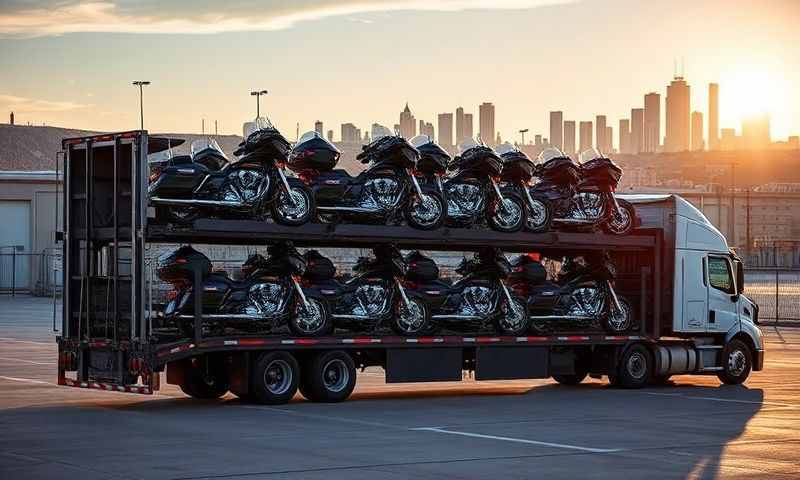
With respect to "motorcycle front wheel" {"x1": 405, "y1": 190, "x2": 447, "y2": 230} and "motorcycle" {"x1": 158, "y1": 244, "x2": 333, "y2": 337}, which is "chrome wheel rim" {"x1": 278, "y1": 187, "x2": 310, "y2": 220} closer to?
"motorcycle" {"x1": 158, "y1": 244, "x2": 333, "y2": 337}

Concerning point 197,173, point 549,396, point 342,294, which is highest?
point 197,173

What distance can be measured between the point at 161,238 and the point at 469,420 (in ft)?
16.7

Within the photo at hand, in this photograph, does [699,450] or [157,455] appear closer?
[157,455]

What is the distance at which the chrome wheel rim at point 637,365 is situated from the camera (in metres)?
27.6

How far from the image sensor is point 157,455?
16.4 metres

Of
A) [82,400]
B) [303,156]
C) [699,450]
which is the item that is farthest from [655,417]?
[82,400]

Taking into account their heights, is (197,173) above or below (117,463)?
above

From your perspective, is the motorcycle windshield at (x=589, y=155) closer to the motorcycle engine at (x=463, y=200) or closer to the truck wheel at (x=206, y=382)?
the motorcycle engine at (x=463, y=200)

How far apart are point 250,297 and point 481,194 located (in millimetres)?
4990

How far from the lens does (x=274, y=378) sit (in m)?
22.9

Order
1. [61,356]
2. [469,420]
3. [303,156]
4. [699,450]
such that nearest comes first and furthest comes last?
[699,450] → [469,420] → [61,356] → [303,156]

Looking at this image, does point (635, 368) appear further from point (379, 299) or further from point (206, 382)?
point (206, 382)

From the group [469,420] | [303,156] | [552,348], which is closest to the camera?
[469,420]

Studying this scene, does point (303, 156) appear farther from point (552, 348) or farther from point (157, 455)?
point (157, 455)
